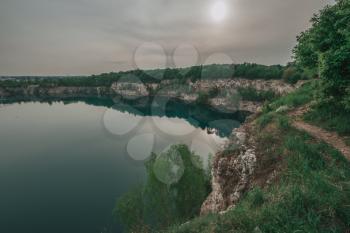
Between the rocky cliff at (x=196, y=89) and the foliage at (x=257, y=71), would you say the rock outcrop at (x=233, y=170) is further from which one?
the foliage at (x=257, y=71)

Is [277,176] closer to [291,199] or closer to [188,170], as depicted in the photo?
[291,199]

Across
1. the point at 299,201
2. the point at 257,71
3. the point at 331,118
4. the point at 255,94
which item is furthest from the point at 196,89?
the point at 299,201

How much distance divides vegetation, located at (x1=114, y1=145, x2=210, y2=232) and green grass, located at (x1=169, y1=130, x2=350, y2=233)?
57.1 feet

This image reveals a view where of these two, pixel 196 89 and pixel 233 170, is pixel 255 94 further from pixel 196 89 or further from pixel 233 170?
pixel 233 170

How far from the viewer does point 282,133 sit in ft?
45.9

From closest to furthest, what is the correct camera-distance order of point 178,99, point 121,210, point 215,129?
1. point 121,210
2. point 215,129
3. point 178,99

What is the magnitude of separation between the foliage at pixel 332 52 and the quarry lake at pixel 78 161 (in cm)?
2716

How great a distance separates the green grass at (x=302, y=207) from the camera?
6.32 meters

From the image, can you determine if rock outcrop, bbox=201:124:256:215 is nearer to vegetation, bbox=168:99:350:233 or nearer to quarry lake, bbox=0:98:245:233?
vegetation, bbox=168:99:350:233

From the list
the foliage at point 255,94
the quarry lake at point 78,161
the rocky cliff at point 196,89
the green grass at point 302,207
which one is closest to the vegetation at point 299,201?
the green grass at point 302,207

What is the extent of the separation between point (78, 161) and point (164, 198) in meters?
30.4

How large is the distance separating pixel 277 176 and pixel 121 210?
1941 centimetres

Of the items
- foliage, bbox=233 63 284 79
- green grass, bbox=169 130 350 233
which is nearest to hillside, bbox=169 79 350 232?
green grass, bbox=169 130 350 233

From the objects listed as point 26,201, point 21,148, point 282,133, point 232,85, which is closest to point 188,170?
point 282,133
